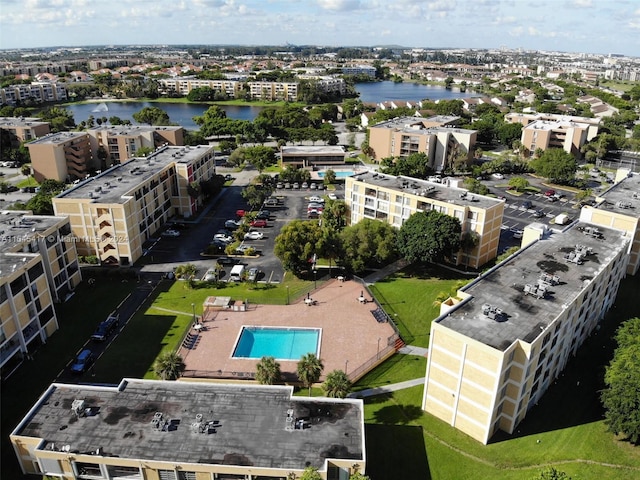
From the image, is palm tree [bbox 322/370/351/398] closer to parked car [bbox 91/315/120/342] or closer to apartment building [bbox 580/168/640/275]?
parked car [bbox 91/315/120/342]

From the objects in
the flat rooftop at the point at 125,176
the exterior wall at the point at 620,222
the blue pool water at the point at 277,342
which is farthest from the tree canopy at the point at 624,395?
the flat rooftop at the point at 125,176

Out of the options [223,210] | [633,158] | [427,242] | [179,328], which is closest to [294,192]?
[223,210]

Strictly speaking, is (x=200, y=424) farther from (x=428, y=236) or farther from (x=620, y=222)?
(x=620, y=222)

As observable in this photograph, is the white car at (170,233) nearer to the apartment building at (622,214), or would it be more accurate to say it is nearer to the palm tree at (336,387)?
the palm tree at (336,387)

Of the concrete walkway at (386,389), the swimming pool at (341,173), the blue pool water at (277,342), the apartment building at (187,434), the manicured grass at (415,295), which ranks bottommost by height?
the blue pool water at (277,342)

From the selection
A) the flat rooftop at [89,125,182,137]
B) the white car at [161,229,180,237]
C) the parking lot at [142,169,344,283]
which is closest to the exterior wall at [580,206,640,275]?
the parking lot at [142,169,344,283]

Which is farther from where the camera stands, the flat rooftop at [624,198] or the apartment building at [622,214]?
the flat rooftop at [624,198]

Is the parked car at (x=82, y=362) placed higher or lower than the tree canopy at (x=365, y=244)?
lower
